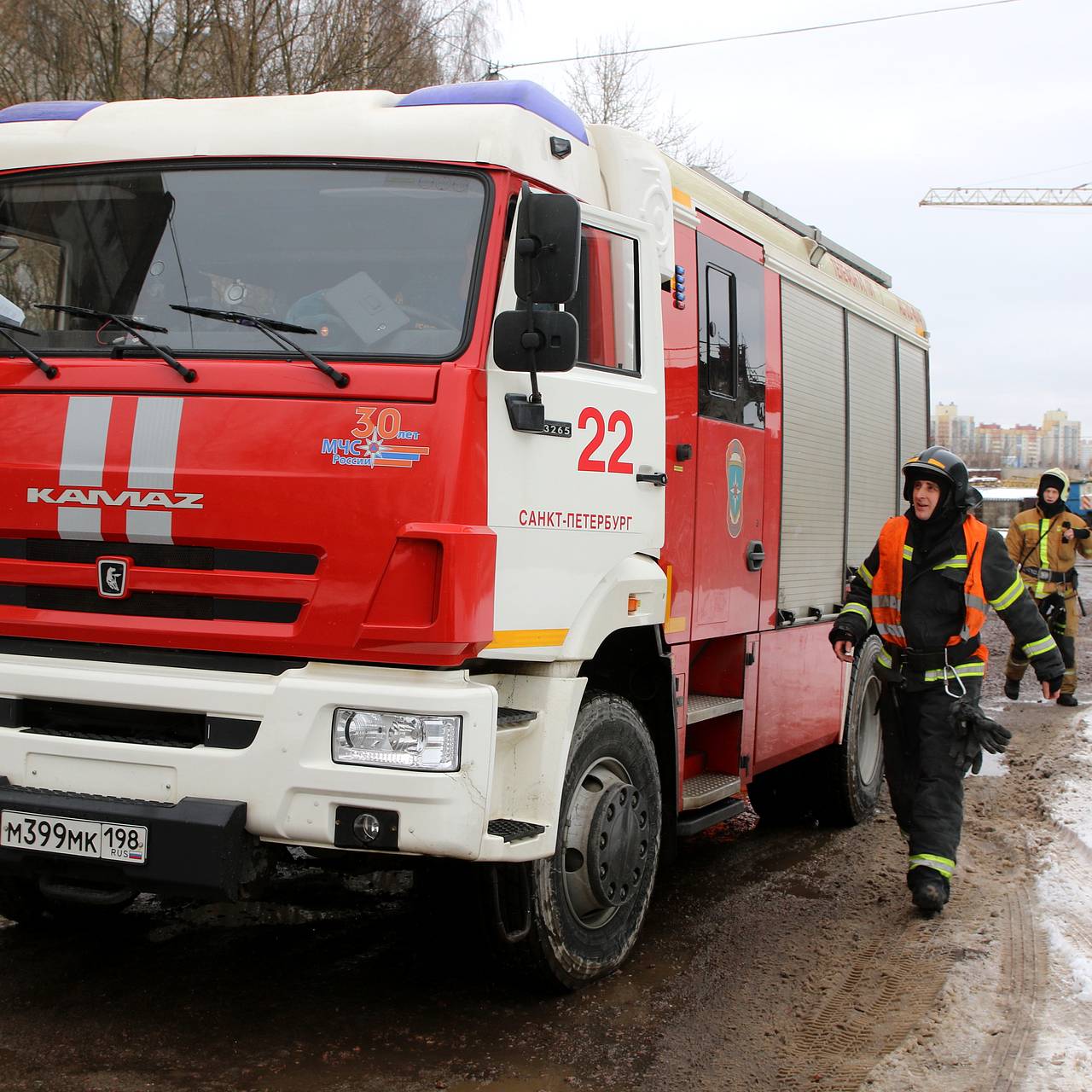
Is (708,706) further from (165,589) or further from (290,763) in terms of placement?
(165,589)

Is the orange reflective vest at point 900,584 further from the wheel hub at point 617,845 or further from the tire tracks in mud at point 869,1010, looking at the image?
the wheel hub at point 617,845

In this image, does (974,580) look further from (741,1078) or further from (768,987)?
(741,1078)

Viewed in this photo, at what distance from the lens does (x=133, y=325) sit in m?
4.09

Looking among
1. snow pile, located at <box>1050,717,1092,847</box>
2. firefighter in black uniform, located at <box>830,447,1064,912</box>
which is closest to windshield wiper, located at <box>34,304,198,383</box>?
firefighter in black uniform, located at <box>830,447,1064,912</box>

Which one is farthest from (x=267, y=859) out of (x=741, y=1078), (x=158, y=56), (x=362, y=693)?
(x=158, y=56)

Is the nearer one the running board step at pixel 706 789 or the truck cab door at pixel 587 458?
the truck cab door at pixel 587 458

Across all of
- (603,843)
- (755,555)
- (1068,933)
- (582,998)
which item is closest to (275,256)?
(603,843)

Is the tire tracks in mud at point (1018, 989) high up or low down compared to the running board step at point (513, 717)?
down

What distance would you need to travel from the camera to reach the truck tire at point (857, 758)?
7.50m

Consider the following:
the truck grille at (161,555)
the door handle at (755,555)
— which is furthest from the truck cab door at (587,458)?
the door handle at (755,555)

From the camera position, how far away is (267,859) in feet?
13.2

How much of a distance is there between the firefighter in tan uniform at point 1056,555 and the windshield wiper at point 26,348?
384 inches

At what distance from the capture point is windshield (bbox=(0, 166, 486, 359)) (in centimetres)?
396

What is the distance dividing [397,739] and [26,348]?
1692 millimetres
